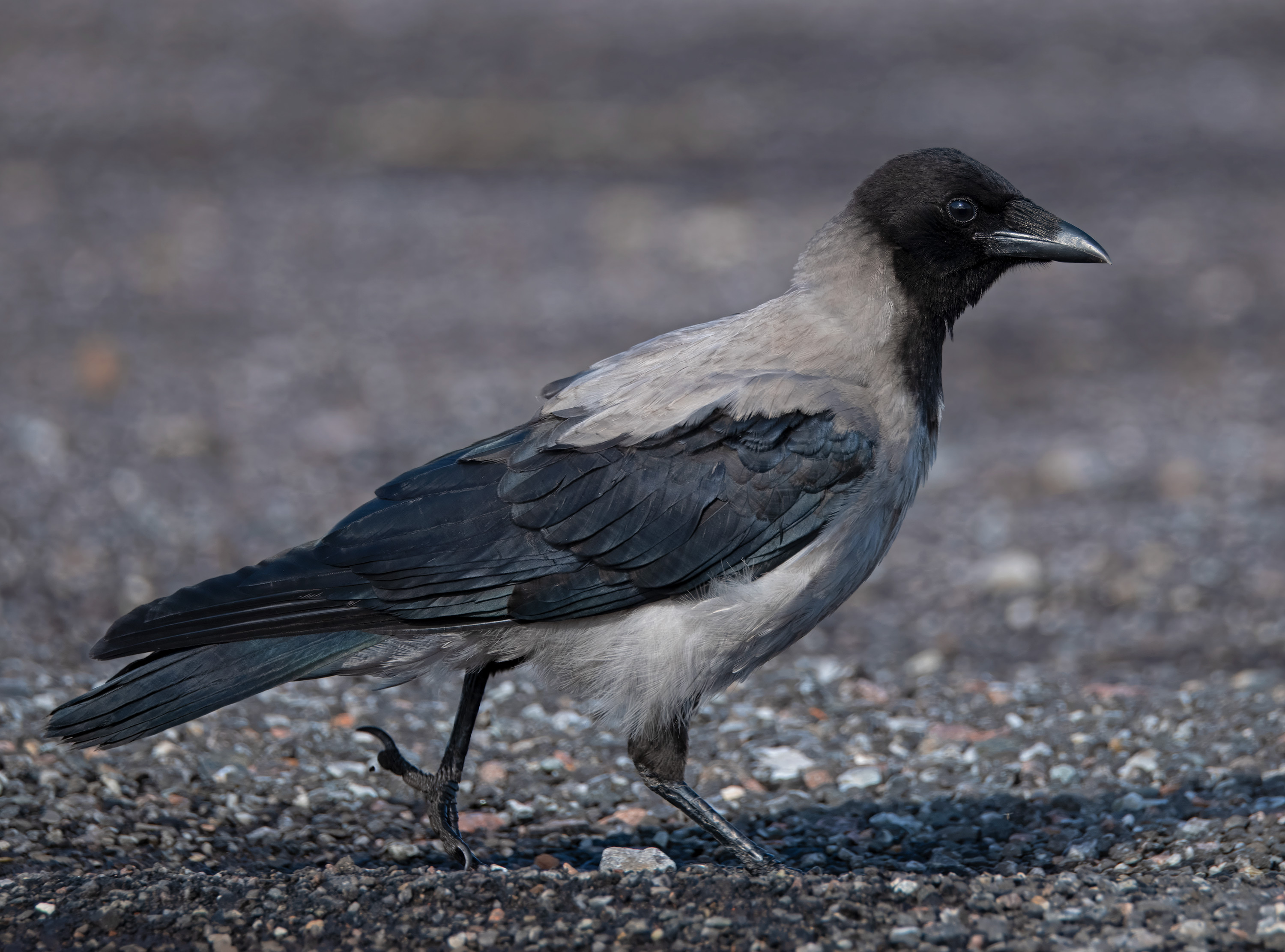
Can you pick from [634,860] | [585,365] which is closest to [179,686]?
[634,860]

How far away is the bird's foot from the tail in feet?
1.89

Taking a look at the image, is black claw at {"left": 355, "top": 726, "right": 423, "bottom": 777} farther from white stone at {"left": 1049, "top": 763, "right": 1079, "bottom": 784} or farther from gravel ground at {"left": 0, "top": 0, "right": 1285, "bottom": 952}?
white stone at {"left": 1049, "top": 763, "right": 1079, "bottom": 784}

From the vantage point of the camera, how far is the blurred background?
8.52m

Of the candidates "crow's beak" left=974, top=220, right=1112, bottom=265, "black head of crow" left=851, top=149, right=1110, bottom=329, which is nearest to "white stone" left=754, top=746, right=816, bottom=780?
"black head of crow" left=851, top=149, right=1110, bottom=329

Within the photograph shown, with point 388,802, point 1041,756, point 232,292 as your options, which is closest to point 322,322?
point 232,292

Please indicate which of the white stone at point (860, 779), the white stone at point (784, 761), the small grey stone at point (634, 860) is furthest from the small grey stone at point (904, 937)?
the white stone at point (784, 761)

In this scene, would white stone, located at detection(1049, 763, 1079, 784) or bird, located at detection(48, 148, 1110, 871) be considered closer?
bird, located at detection(48, 148, 1110, 871)

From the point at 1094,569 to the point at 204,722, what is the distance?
17.9ft

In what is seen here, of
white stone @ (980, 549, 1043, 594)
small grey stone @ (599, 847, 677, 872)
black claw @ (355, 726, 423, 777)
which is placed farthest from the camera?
white stone @ (980, 549, 1043, 594)

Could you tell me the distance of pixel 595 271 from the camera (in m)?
13.9

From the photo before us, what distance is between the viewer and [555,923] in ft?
13.4

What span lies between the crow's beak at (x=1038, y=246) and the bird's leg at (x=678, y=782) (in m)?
2.16

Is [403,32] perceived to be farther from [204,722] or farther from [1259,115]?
[204,722]

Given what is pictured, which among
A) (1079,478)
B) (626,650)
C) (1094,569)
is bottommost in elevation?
(626,650)
